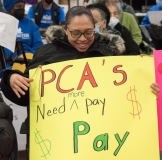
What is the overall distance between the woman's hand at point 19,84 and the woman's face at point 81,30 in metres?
0.40

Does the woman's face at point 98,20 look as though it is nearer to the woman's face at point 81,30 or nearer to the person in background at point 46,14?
the woman's face at point 81,30

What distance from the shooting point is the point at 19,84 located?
2.74 meters

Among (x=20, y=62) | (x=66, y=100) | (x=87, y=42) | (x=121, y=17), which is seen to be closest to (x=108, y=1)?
(x=121, y=17)

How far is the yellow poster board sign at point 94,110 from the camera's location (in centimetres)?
258

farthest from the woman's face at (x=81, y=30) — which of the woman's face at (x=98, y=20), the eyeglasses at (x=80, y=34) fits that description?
the woman's face at (x=98, y=20)

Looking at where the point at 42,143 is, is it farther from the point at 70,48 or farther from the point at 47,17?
the point at 47,17

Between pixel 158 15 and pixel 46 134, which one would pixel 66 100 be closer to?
pixel 46 134

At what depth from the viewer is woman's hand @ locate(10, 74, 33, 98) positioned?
8.98 feet

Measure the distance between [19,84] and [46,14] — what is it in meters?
4.18

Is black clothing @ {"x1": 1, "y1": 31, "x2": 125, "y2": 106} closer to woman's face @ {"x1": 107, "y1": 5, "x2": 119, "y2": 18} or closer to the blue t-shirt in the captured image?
woman's face @ {"x1": 107, "y1": 5, "x2": 119, "y2": 18}

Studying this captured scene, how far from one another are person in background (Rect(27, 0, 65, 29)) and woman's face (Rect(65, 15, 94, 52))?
383cm

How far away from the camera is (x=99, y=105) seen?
8.66ft

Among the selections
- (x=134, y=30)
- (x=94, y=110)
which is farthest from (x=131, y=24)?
(x=94, y=110)

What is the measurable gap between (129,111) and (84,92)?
0.27 meters
